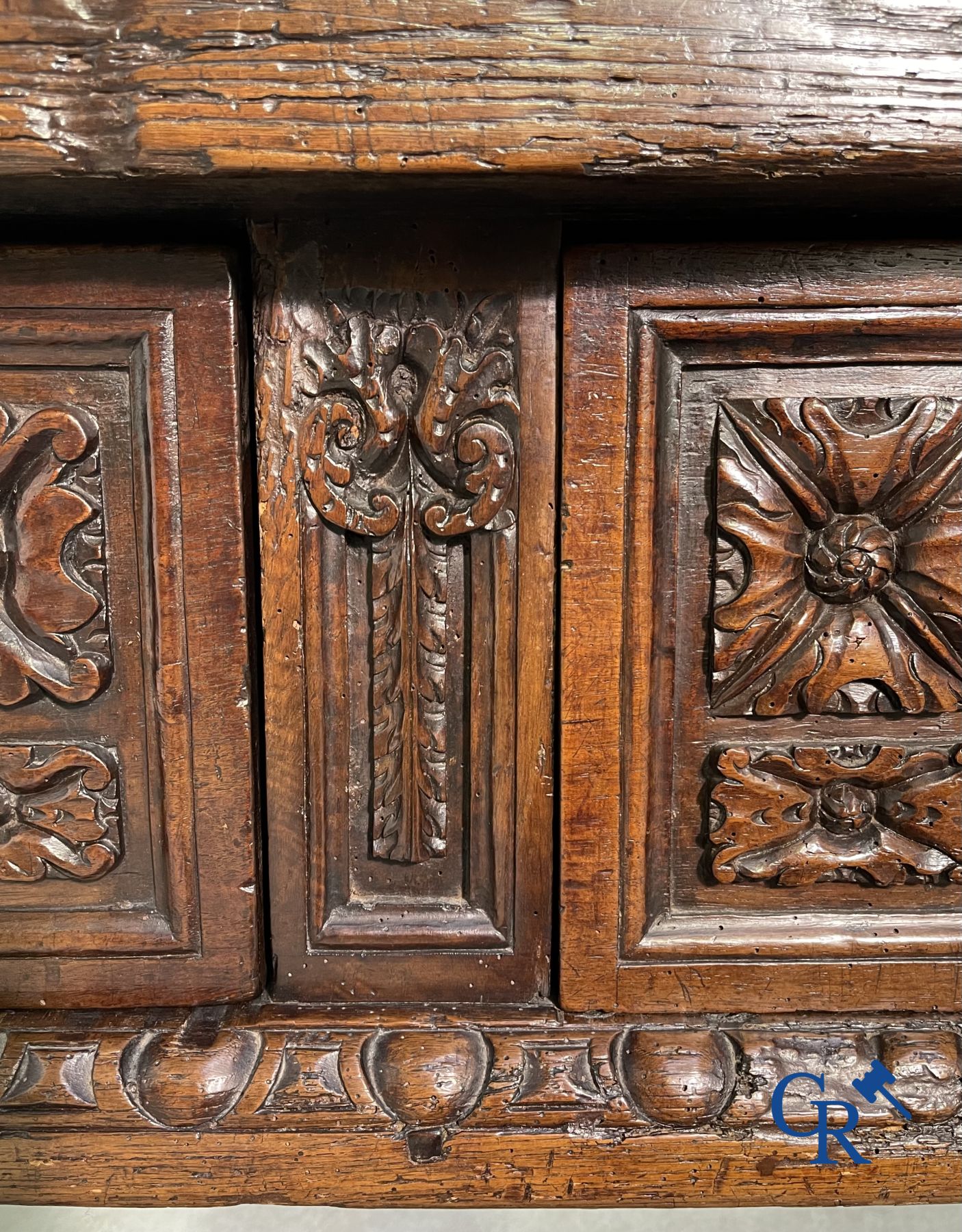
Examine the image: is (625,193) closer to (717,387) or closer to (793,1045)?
(717,387)

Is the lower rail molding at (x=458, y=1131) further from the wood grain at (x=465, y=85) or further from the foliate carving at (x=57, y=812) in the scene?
the wood grain at (x=465, y=85)

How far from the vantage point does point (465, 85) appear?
0.51m

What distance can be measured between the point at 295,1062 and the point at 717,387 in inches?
22.6

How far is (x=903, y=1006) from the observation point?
0.69 meters

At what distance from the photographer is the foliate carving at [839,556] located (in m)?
0.63

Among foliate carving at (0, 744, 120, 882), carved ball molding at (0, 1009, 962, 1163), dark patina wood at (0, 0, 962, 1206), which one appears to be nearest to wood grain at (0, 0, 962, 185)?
dark patina wood at (0, 0, 962, 1206)

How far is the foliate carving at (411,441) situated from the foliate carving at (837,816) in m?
0.25

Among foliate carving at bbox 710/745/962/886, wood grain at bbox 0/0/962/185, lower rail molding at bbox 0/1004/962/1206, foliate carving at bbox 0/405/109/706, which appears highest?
wood grain at bbox 0/0/962/185

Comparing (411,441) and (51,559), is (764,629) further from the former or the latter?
(51,559)

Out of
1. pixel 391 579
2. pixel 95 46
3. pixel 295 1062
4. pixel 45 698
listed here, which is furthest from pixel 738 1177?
pixel 95 46

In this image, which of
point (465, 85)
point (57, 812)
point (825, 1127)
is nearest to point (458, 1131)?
point (825, 1127)

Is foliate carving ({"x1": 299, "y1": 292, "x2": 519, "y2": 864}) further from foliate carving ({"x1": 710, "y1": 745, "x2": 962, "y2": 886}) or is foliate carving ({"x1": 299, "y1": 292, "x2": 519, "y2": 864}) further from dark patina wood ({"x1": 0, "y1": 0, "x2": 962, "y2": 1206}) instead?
foliate carving ({"x1": 710, "y1": 745, "x2": 962, "y2": 886})

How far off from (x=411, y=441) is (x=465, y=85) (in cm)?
22

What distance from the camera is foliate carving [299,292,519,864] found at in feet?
2.05
